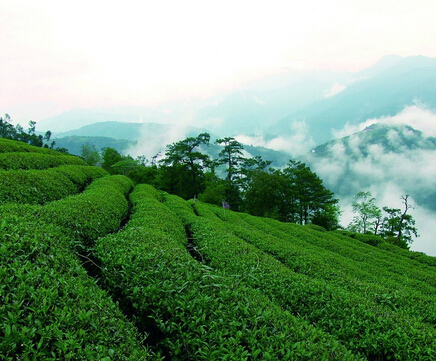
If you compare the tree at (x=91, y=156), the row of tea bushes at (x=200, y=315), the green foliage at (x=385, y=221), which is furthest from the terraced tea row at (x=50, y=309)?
the tree at (x=91, y=156)

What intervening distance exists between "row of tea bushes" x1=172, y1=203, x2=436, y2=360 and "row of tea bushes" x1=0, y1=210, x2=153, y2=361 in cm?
373

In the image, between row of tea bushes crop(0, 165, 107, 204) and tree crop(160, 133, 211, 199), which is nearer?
row of tea bushes crop(0, 165, 107, 204)

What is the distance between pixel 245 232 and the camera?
14.7 m

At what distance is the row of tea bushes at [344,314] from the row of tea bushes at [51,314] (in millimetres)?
3729

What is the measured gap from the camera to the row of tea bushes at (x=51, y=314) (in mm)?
2727

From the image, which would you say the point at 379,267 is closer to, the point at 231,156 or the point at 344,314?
the point at 344,314

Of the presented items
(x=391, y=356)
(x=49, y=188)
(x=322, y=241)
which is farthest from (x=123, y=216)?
(x=322, y=241)

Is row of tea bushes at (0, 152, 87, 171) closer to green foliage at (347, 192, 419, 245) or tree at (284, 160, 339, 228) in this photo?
tree at (284, 160, 339, 228)

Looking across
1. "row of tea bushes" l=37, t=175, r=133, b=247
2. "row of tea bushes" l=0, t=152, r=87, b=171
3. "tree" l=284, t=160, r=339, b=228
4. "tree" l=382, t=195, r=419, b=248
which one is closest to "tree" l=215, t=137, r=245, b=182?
"tree" l=284, t=160, r=339, b=228

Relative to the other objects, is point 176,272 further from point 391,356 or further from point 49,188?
point 49,188

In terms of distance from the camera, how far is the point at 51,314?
3137mm

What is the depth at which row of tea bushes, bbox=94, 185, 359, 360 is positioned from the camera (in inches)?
143

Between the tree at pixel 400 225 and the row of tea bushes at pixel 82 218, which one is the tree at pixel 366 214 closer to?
the tree at pixel 400 225

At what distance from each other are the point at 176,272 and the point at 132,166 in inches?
1830
